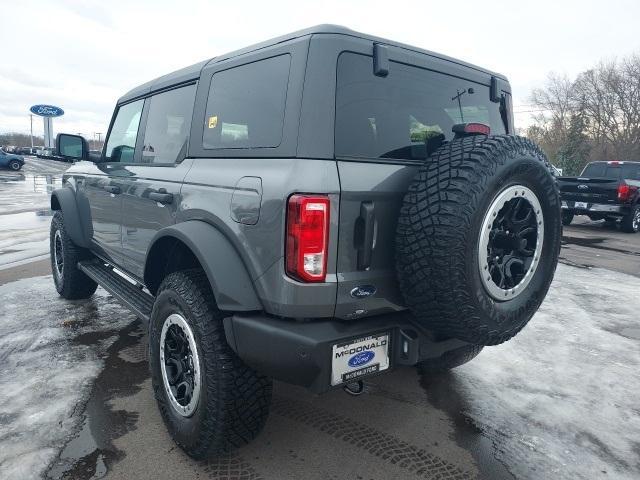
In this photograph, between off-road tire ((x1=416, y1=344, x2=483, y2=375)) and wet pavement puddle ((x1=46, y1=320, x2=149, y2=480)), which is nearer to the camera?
wet pavement puddle ((x1=46, y1=320, x2=149, y2=480))

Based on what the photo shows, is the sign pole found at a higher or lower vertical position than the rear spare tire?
higher

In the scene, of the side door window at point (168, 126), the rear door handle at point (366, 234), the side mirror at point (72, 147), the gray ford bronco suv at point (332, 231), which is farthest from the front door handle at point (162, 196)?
the side mirror at point (72, 147)

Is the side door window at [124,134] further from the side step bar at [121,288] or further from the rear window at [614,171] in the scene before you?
the rear window at [614,171]

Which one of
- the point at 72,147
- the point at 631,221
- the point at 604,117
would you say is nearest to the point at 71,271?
the point at 72,147

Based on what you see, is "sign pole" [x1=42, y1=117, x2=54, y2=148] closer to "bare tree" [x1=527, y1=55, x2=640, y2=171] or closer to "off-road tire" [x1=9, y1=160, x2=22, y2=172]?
A: "off-road tire" [x1=9, y1=160, x2=22, y2=172]

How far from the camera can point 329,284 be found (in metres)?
1.90

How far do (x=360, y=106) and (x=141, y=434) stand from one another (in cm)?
204

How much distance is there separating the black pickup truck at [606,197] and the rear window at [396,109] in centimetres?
959

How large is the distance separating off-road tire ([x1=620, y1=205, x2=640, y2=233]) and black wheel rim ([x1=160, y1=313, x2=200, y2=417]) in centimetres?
1215

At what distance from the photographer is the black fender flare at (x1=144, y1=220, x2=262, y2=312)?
2.01 m

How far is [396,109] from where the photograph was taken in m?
2.23

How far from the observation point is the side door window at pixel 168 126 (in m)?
2.80

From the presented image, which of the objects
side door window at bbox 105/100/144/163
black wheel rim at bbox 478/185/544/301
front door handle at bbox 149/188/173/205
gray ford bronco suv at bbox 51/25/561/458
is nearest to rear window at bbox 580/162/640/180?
gray ford bronco suv at bbox 51/25/561/458

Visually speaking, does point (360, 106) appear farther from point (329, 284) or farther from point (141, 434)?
point (141, 434)
